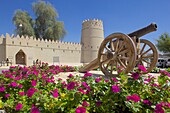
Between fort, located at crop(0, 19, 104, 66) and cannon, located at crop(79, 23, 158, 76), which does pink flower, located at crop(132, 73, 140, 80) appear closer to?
cannon, located at crop(79, 23, 158, 76)

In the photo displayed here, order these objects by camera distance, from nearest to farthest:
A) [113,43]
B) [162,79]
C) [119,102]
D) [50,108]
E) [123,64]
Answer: [50,108], [119,102], [162,79], [123,64], [113,43]

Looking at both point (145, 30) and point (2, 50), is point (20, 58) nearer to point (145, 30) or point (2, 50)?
point (2, 50)

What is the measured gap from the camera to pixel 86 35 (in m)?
36.5

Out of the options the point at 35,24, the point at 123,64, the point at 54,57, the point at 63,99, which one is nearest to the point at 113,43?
the point at 123,64

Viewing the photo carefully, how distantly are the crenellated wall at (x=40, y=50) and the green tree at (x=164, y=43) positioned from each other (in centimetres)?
1756

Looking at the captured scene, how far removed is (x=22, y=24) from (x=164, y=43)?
2967 cm

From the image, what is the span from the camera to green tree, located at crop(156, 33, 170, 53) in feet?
112

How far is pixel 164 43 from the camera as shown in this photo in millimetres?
34625

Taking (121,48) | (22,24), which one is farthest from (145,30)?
(22,24)

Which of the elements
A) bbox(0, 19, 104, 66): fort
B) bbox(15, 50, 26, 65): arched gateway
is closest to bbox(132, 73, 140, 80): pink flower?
bbox(0, 19, 104, 66): fort

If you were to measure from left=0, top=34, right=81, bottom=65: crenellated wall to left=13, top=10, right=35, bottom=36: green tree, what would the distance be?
6.34 meters

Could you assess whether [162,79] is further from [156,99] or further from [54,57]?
[54,57]

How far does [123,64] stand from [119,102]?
516 cm

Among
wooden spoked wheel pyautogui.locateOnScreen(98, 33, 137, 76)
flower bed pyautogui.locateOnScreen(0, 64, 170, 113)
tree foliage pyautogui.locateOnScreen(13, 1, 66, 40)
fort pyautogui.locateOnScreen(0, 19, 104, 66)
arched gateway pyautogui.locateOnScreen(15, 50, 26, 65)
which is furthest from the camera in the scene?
tree foliage pyautogui.locateOnScreen(13, 1, 66, 40)
